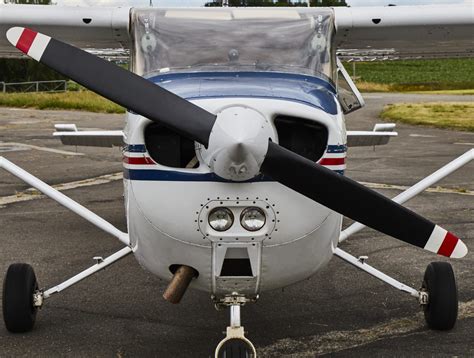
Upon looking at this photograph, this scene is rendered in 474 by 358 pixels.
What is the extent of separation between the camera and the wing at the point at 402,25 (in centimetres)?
528

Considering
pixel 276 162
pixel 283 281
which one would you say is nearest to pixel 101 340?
pixel 283 281

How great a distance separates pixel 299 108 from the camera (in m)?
3.63

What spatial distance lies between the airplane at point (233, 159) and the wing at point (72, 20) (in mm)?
428

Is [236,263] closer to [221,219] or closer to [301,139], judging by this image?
[221,219]

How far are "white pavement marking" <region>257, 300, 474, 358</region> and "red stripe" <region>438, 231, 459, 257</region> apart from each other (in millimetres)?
1031

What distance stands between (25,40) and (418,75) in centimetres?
5827

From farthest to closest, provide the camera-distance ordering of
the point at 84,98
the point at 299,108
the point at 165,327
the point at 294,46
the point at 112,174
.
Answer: the point at 84,98, the point at 112,174, the point at 165,327, the point at 294,46, the point at 299,108

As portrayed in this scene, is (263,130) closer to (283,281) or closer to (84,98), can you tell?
(283,281)

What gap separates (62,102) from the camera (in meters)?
28.8

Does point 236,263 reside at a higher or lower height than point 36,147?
higher

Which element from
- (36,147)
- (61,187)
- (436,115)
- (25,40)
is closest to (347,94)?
(25,40)

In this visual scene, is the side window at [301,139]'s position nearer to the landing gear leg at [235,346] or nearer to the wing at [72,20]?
the landing gear leg at [235,346]

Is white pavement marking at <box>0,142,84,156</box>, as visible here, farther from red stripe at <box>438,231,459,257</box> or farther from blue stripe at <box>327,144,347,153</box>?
red stripe at <box>438,231,459,257</box>

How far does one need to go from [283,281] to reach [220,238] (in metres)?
0.47
